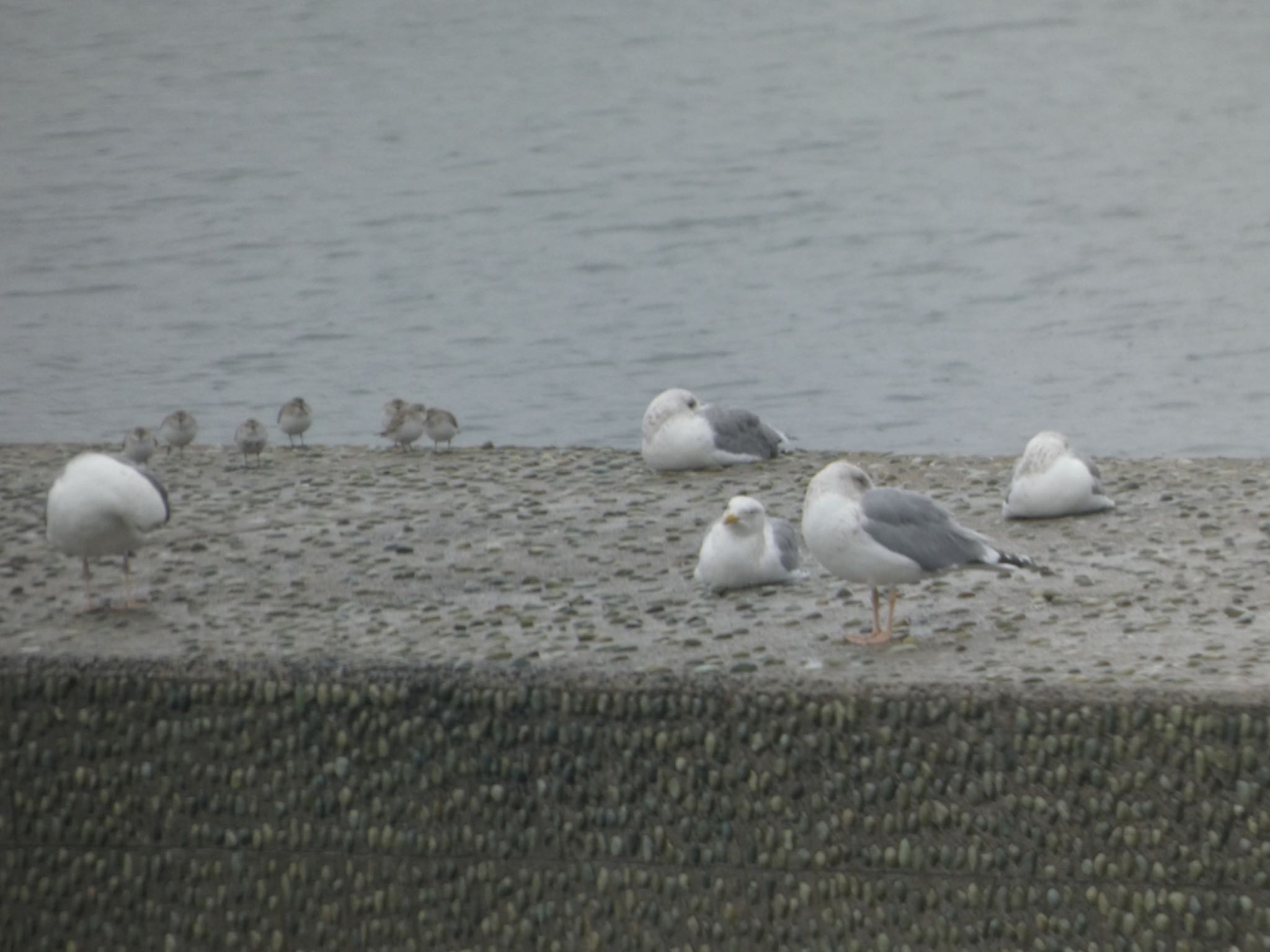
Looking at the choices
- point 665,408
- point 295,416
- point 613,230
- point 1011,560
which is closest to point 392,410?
point 295,416

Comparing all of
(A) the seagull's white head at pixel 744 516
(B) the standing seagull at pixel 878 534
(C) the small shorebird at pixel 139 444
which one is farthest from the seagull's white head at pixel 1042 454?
(C) the small shorebird at pixel 139 444

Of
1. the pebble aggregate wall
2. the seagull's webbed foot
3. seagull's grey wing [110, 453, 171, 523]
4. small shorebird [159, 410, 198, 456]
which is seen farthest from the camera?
small shorebird [159, 410, 198, 456]

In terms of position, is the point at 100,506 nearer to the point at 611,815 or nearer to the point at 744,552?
the point at 611,815

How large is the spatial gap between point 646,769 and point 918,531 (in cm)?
79

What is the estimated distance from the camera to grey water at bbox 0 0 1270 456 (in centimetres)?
1124

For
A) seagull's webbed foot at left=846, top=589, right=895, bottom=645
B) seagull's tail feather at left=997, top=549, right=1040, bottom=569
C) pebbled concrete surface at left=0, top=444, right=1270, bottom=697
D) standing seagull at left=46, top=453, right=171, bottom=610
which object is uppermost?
standing seagull at left=46, top=453, right=171, bottom=610

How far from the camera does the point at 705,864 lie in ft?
13.6

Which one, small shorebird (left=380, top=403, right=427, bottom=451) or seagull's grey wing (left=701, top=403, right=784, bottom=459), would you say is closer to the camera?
seagull's grey wing (left=701, top=403, right=784, bottom=459)

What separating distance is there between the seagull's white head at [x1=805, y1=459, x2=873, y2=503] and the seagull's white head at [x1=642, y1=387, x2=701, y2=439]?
2.05m

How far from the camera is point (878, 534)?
13.9 ft

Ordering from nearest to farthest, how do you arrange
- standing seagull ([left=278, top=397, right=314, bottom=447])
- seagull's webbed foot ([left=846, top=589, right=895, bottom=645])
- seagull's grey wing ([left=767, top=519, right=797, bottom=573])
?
seagull's webbed foot ([left=846, top=589, right=895, bottom=645])
seagull's grey wing ([left=767, top=519, right=797, bottom=573])
standing seagull ([left=278, top=397, right=314, bottom=447])

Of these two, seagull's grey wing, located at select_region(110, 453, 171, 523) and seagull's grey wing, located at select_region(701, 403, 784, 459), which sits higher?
seagull's grey wing, located at select_region(110, 453, 171, 523)

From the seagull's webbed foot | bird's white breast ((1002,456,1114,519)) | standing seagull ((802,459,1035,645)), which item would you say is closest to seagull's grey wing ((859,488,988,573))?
standing seagull ((802,459,1035,645))

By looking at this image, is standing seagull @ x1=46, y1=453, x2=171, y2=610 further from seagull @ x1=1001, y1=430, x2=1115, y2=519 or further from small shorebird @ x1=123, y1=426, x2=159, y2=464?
seagull @ x1=1001, y1=430, x2=1115, y2=519
